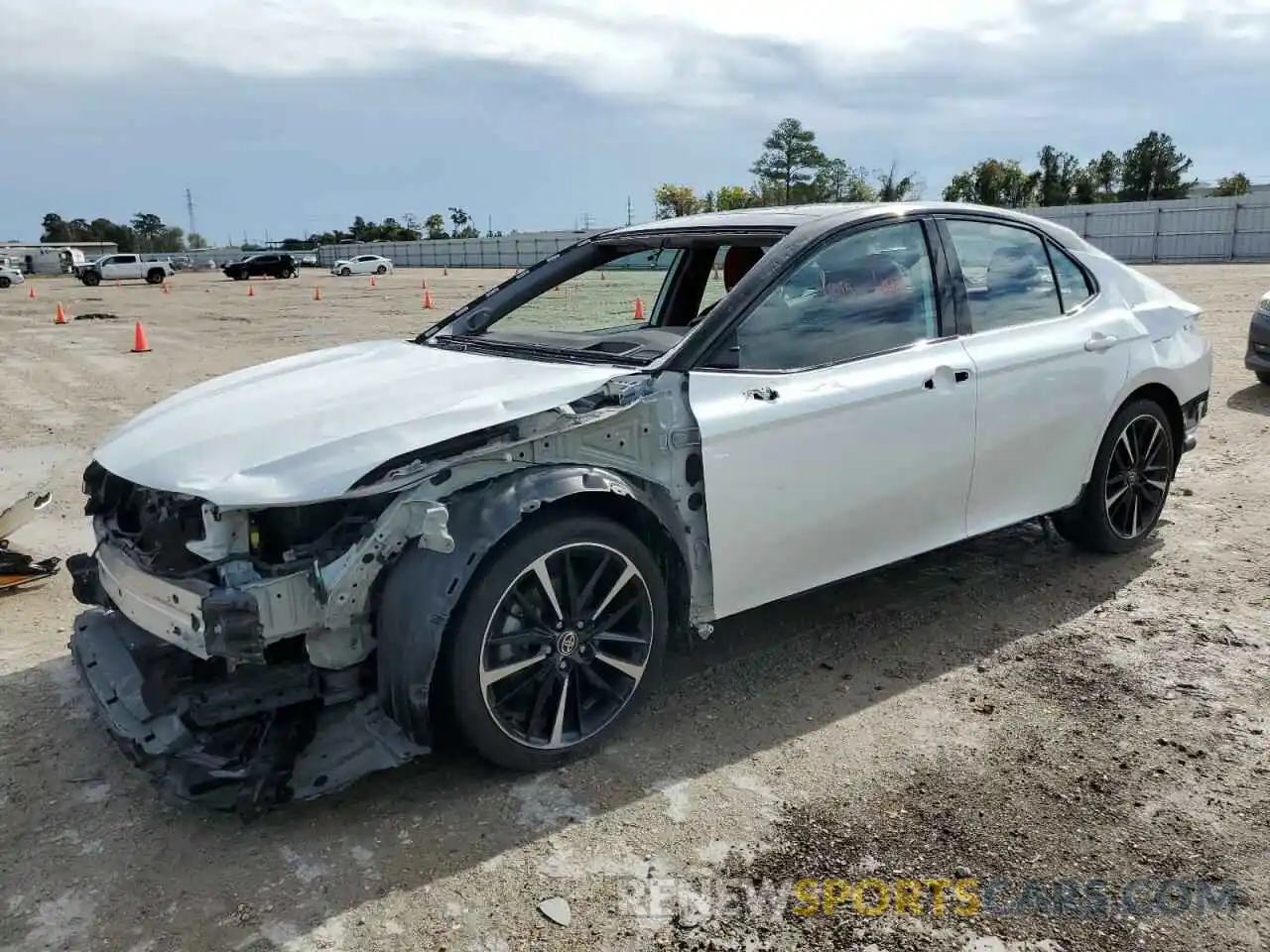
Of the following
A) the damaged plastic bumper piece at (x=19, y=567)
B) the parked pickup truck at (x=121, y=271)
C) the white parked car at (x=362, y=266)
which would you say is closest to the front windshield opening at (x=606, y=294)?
the damaged plastic bumper piece at (x=19, y=567)

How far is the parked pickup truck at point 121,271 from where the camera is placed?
49562mm

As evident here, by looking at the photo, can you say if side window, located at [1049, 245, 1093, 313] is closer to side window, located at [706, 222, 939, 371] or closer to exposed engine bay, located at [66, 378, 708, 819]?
side window, located at [706, 222, 939, 371]

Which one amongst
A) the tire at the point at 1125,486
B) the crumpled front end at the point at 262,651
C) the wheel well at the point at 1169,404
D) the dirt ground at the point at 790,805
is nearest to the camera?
the dirt ground at the point at 790,805

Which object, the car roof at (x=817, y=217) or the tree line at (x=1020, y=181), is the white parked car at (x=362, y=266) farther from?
the car roof at (x=817, y=217)

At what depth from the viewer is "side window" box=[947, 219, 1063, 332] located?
4.43 meters

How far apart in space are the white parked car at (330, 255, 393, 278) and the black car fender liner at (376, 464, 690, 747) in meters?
60.1

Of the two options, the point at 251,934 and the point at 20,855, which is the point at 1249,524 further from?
the point at 20,855

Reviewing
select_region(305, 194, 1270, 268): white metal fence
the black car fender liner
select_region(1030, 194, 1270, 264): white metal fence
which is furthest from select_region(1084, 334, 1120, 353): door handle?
select_region(1030, 194, 1270, 264): white metal fence

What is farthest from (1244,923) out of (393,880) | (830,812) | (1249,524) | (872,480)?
(1249,524)

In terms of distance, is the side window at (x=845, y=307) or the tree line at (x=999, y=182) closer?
the side window at (x=845, y=307)

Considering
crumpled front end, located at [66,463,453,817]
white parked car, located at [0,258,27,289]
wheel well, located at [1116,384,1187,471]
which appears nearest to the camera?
crumpled front end, located at [66,463,453,817]

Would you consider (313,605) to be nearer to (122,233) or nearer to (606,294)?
(606,294)

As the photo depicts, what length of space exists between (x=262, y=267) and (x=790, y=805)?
55.7 m

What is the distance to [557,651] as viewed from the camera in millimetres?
3312
